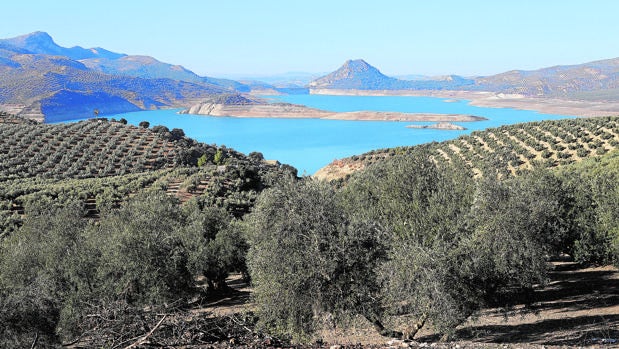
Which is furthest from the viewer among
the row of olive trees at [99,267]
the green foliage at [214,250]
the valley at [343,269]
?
the green foliage at [214,250]

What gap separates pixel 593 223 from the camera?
19812 mm

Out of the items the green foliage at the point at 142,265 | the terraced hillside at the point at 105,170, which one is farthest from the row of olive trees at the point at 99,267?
the terraced hillside at the point at 105,170

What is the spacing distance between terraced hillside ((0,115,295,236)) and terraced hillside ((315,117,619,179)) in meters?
14.9

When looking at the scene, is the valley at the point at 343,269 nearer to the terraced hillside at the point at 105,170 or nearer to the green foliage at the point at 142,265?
the green foliage at the point at 142,265

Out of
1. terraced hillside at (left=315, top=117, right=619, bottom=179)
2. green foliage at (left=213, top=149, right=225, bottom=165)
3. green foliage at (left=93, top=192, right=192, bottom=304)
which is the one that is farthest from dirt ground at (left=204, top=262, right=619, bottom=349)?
green foliage at (left=213, top=149, right=225, bottom=165)

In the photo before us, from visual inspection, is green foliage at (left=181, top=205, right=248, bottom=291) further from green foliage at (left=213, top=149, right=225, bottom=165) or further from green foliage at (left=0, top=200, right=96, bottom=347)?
Result: green foliage at (left=213, top=149, right=225, bottom=165)

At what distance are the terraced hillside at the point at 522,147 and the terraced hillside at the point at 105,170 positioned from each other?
14868 mm

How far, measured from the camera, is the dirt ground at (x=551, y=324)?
1224cm

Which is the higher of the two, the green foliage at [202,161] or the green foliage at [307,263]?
the green foliage at [307,263]

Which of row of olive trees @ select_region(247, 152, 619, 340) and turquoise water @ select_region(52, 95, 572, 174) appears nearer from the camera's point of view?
row of olive trees @ select_region(247, 152, 619, 340)

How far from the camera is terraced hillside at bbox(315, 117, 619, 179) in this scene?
47094 millimetres

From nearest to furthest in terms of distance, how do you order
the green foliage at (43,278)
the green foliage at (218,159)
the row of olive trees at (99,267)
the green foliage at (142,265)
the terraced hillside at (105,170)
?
the green foliage at (43,278) → the row of olive trees at (99,267) → the green foliage at (142,265) → the terraced hillside at (105,170) → the green foliage at (218,159)

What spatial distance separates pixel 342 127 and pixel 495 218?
136675 millimetres

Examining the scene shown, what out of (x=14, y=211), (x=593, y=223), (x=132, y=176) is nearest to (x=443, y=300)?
(x=593, y=223)
